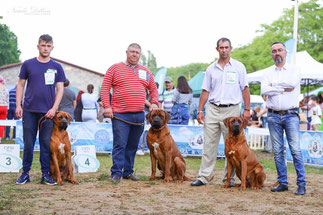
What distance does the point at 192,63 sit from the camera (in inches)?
3957

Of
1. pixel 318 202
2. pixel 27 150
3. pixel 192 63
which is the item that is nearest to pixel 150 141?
pixel 27 150

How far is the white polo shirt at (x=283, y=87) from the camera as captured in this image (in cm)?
538

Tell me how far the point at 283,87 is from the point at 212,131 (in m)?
1.23

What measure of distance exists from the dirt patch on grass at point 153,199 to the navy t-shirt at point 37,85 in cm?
114

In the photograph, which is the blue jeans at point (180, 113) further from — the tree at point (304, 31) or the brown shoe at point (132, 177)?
the tree at point (304, 31)

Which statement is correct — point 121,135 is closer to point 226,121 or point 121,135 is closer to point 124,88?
point 124,88

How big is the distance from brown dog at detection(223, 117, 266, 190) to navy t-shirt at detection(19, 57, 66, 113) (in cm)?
256

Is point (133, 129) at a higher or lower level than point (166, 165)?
higher

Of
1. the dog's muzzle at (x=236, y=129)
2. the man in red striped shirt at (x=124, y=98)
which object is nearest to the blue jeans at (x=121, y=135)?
A: the man in red striped shirt at (x=124, y=98)

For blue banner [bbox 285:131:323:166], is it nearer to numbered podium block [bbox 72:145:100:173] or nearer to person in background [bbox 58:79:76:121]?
numbered podium block [bbox 72:145:100:173]

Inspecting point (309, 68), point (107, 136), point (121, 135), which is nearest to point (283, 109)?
point (121, 135)

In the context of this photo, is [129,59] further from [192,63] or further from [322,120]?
[192,63]

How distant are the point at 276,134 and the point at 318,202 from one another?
113cm

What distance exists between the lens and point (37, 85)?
541 cm
